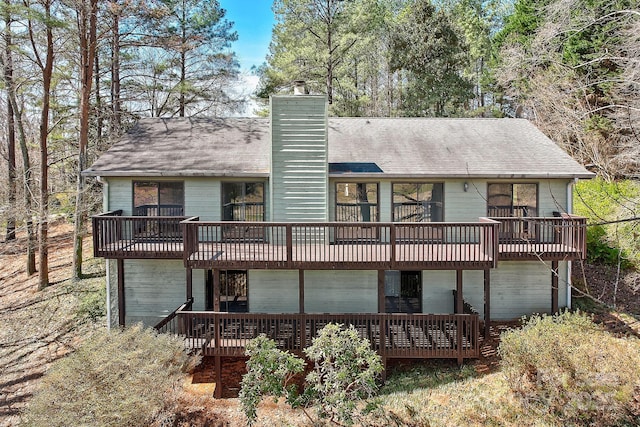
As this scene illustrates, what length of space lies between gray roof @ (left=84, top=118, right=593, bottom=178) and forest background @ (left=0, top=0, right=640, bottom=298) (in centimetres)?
280

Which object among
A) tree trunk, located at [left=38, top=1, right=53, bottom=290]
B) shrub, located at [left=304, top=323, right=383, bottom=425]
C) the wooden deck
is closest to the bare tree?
tree trunk, located at [left=38, top=1, right=53, bottom=290]

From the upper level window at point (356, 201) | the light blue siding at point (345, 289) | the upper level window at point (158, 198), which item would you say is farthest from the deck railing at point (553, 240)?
the upper level window at point (158, 198)

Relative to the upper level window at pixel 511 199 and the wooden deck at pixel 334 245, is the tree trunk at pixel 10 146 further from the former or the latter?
the upper level window at pixel 511 199

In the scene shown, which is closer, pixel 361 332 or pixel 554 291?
pixel 361 332

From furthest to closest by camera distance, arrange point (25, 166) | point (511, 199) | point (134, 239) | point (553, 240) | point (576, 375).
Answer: point (25, 166)
point (511, 199)
point (134, 239)
point (553, 240)
point (576, 375)

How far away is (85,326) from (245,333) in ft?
22.7

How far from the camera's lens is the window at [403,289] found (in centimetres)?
1102

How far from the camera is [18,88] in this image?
48.8ft

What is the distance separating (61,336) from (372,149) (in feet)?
38.1

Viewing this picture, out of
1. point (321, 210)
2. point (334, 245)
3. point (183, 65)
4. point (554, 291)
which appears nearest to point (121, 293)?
point (321, 210)

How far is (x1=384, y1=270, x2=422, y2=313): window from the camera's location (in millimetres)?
11016

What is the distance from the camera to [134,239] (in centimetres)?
1006

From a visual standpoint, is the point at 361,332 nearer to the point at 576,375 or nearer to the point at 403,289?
the point at 403,289

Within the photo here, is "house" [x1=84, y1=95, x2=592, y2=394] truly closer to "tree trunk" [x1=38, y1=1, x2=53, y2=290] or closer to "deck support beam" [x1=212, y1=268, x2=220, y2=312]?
"deck support beam" [x1=212, y1=268, x2=220, y2=312]
